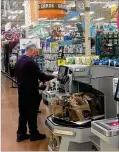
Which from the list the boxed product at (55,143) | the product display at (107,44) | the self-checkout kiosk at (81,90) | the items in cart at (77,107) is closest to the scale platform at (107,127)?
the self-checkout kiosk at (81,90)

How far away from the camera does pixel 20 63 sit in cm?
454

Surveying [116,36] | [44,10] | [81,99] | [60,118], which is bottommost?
[60,118]

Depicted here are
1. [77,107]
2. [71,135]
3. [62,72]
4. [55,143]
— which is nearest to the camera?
[71,135]

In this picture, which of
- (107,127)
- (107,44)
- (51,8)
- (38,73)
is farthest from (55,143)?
(51,8)

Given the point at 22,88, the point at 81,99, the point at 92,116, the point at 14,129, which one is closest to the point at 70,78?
the point at 81,99

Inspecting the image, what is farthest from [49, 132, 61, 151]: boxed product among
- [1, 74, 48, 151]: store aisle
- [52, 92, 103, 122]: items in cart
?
[52, 92, 103, 122]: items in cart

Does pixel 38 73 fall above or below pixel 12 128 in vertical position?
above

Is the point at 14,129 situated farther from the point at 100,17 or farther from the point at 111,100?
the point at 100,17

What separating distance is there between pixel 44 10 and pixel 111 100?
13.5 ft

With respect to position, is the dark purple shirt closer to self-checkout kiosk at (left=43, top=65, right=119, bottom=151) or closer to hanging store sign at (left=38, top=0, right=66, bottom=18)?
self-checkout kiosk at (left=43, top=65, right=119, bottom=151)

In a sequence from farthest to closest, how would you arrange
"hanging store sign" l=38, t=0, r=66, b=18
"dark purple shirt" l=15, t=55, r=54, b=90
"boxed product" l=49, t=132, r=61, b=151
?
"hanging store sign" l=38, t=0, r=66, b=18 < "dark purple shirt" l=15, t=55, r=54, b=90 < "boxed product" l=49, t=132, r=61, b=151

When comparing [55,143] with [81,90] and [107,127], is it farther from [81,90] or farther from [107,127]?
[107,127]

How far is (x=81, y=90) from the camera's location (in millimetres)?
4168

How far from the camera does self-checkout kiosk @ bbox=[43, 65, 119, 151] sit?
327cm
